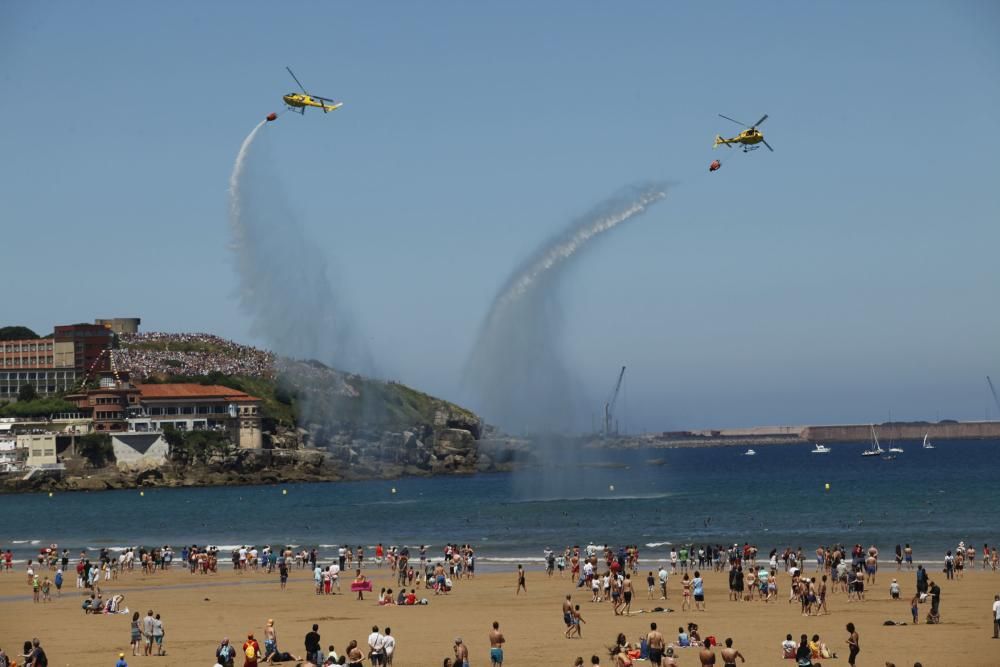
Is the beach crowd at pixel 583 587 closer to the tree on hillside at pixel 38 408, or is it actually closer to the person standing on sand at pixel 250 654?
the person standing on sand at pixel 250 654

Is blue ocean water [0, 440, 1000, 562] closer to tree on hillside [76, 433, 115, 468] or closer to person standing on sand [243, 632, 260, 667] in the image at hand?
tree on hillside [76, 433, 115, 468]

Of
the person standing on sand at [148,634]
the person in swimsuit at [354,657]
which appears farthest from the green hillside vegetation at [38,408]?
the person in swimsuit at [354,657]

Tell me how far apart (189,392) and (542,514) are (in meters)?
94.7

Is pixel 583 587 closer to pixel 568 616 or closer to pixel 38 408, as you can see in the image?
pixel 568 616

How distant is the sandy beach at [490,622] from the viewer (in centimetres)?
3466

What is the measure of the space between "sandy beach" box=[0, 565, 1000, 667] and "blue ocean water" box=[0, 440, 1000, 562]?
1824cm

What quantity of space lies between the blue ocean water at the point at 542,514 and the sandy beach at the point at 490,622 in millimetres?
18244

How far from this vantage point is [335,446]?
19450 cm

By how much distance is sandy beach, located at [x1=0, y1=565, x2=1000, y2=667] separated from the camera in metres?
34.7

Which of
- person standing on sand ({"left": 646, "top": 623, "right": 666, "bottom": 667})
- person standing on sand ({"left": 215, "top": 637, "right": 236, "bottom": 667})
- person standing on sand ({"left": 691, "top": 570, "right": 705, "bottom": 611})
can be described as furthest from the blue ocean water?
person standing on sand ({"left": 215, "top": 637, "right": 236, "bottom": 667})

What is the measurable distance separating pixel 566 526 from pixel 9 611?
159 ft

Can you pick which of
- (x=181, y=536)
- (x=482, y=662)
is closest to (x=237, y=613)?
(x=482, y=662)

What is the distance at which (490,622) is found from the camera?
136ft

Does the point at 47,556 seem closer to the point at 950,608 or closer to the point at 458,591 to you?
the point at 458,591
